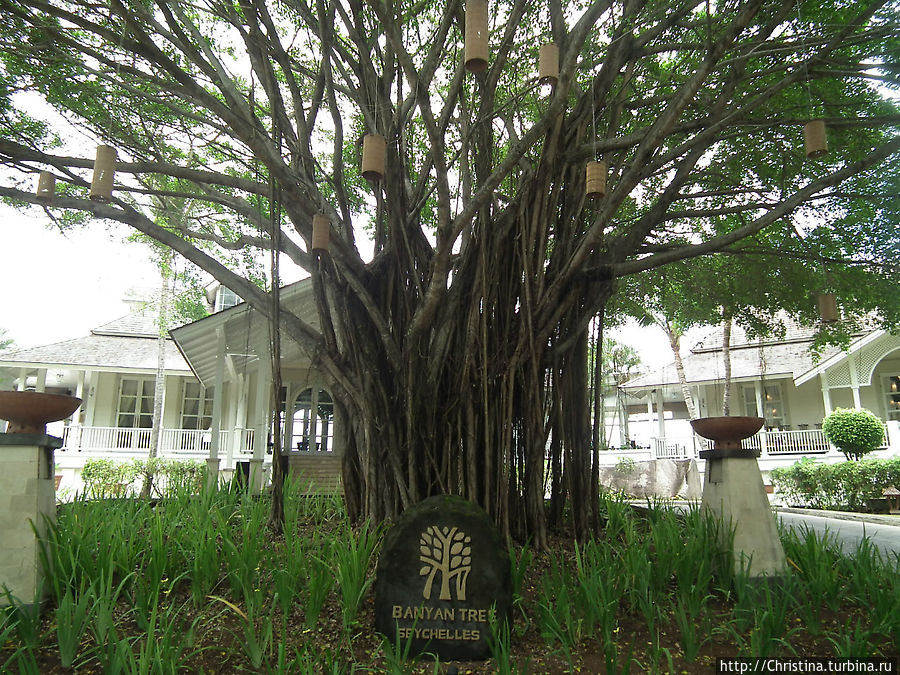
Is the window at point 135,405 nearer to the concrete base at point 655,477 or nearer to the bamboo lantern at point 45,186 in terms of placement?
the concrete base at point 655,477

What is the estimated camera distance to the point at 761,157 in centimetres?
520

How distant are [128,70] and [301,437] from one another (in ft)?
30.8

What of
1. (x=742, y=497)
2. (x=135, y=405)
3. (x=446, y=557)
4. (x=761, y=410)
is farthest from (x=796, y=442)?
(x=135, y=405)

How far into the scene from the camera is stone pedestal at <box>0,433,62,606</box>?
3.00 metres

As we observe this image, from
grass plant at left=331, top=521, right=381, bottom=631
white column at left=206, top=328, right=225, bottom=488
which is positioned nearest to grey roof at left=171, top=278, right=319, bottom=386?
white column at left=206, top=328, right=225, bottom=488

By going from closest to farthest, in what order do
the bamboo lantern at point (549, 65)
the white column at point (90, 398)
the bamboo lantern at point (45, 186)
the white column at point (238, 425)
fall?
the bamboo lantern at point (549, 65) < the bamboo lantern at point (45, 186) < the white column at point (238, 425) < the white column at point (90, 398)

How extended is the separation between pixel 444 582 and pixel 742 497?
196cm

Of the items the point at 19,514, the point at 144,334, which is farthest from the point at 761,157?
the point at 144,334

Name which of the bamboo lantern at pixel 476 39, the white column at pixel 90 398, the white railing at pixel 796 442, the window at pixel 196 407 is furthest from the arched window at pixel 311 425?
the bamboo lantern at pixel 476 39

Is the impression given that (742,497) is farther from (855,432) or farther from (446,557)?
(855,432)

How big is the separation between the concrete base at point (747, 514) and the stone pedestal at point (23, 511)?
3714 mm

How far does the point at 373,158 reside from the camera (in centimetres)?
290

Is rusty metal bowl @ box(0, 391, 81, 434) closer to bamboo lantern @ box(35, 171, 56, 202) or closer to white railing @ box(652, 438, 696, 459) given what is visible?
bamboo lantern @ box(35, 171, 56, 202)

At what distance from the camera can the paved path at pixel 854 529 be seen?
17.1 feet
